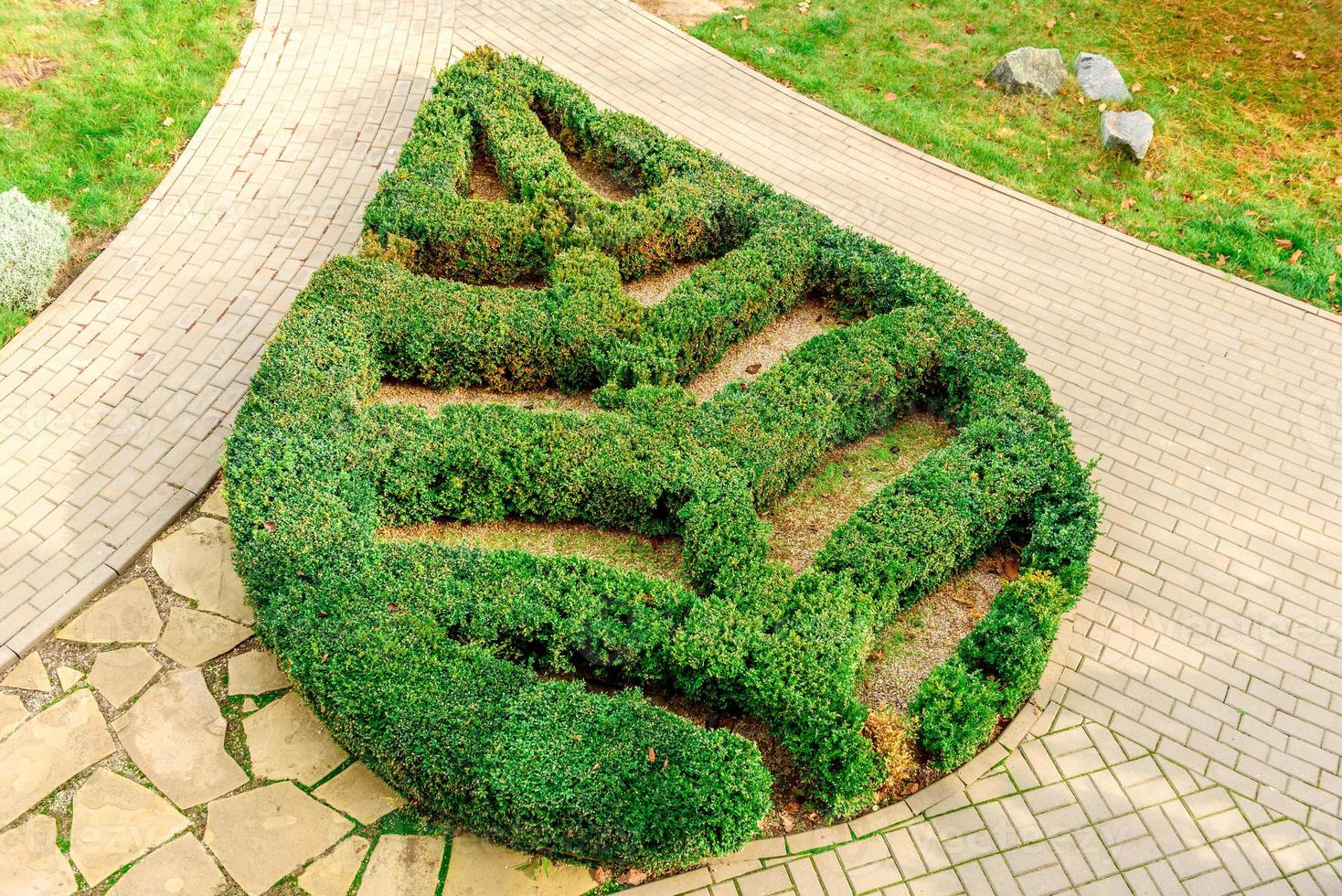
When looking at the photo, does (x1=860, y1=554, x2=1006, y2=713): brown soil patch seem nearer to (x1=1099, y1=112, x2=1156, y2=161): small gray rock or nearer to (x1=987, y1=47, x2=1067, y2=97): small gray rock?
(x1=1099, y1=112, x2=1156, y2=161): small gray rock

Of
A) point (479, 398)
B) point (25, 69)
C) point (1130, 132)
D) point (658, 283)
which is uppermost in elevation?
point (25, 69)

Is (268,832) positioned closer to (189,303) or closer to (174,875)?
(174,875)

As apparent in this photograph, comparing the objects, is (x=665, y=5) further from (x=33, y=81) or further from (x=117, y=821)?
(x=117, y=821)

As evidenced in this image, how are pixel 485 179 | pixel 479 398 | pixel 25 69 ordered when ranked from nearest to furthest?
pixel 479 398 < pixel 485 179 < pixel 25 69

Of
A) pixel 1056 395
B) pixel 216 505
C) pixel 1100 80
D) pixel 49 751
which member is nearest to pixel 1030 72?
pixel 1100 80

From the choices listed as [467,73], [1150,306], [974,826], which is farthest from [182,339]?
[1150,306]

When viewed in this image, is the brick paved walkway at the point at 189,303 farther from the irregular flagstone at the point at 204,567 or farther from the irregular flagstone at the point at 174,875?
the irregular flagstone at the point at 174,875

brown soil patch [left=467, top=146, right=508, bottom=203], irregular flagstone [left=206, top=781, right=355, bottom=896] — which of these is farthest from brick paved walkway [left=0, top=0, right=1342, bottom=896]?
irregular flagstone [left=206, top=781, right=355, bottom=896]
